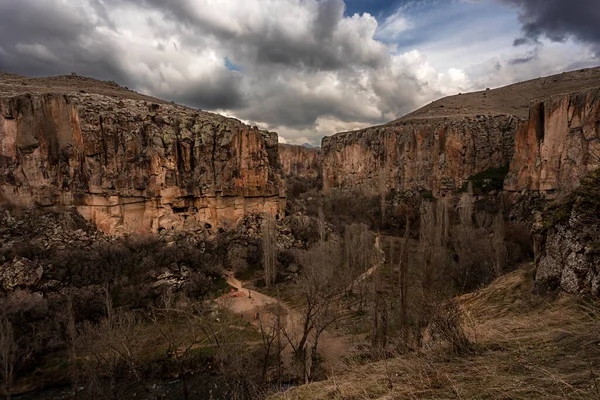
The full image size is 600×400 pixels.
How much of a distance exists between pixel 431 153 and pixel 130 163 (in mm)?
44002

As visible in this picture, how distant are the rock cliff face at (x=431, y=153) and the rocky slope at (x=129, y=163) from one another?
26.0 m

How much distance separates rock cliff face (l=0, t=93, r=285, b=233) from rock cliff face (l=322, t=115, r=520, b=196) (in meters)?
26.5

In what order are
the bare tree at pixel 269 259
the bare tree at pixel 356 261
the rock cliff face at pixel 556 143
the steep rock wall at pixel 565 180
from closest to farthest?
the steep rock wall at pixel 565 180 < the bare tree at pixel 356 261 < the bare tree at pixel 269 259 < the rock cliff face at pixel 556 143

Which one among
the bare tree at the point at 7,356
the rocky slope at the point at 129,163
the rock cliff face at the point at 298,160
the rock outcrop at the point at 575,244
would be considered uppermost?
the rock cliff face at the point at 298,160

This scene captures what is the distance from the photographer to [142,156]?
31250mm

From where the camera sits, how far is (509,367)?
2.96 meters

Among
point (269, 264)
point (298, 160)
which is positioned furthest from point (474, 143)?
point (298, 160)

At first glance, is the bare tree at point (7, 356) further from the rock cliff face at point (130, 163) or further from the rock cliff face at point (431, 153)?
the rock cliff face at point (431, 153)

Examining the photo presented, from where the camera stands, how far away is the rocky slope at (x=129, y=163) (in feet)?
89.7

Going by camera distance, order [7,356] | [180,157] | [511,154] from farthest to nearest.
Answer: [511,154] → [180,157] → [7,356]

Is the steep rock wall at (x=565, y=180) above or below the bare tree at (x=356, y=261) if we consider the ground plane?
above

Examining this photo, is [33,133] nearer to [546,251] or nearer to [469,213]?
[546,251]

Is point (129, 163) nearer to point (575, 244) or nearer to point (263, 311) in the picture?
point (263, 311)

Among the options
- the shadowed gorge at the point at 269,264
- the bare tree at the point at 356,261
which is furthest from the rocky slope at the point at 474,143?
the bare tree at the point at 356,261
